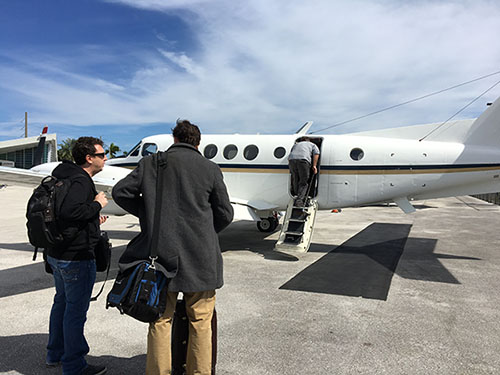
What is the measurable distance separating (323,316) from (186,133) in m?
3.31

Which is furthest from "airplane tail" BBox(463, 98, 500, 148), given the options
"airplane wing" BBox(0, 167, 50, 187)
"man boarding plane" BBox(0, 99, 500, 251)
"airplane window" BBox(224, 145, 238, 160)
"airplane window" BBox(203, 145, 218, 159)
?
"airplane wing" BBox(0, 167, 50, 187)

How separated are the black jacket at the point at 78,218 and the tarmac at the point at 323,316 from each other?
4.10 ft

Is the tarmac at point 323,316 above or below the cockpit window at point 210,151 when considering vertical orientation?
below

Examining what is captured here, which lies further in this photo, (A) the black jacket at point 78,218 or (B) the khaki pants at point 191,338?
(A) the black jacket at point 78,218

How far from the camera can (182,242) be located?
2.67m

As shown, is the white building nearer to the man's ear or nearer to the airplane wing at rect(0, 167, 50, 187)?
the airplane wing at rect(0, 167, 50, 187)

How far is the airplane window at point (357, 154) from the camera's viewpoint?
9.12 metres

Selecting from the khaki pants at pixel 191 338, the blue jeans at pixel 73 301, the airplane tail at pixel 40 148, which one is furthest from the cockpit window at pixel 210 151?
the airplane tail at pixel 40 148

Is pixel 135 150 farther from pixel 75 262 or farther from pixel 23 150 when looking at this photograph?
pixel 23 150

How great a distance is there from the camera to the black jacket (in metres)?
3.01

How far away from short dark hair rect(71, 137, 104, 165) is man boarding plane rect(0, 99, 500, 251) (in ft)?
15.8

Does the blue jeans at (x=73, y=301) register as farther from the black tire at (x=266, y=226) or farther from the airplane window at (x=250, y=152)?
the black tire at (x=266, y=226)

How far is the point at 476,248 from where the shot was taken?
32.4ft

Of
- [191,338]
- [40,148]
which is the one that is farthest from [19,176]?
[40,148]
